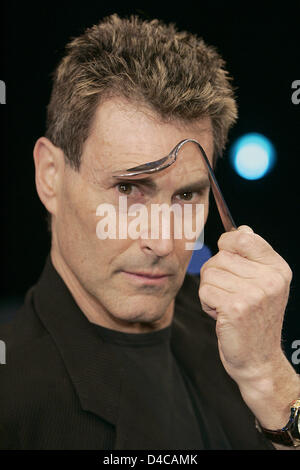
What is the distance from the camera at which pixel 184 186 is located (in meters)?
1.41

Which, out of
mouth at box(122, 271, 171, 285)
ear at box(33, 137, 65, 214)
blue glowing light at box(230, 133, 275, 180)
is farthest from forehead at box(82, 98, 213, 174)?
blue glowing light at box(230, 133, 275, 180)

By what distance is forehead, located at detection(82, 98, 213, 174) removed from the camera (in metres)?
1.35

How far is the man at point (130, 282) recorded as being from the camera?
50.3 inches

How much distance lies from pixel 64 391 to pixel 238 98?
3.44 ft

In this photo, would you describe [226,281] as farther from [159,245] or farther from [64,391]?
[64,391]

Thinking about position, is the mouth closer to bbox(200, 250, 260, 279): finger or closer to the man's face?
the man's face

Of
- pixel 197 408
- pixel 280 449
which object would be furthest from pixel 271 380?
pixel 197 408

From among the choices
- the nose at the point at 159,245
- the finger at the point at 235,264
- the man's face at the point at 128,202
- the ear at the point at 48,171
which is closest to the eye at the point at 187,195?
the man's face at the point at 128,202

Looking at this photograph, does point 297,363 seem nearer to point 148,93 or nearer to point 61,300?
point 61,300

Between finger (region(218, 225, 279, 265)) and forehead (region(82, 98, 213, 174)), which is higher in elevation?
forehead (region(82, 98, 213, 174))

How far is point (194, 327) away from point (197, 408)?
314mm

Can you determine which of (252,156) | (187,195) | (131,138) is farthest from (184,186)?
(252,156)

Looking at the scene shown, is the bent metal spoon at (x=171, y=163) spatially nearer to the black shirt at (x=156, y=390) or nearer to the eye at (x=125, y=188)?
the eye at (x=125, y=188)

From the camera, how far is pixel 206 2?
1.89 metres
